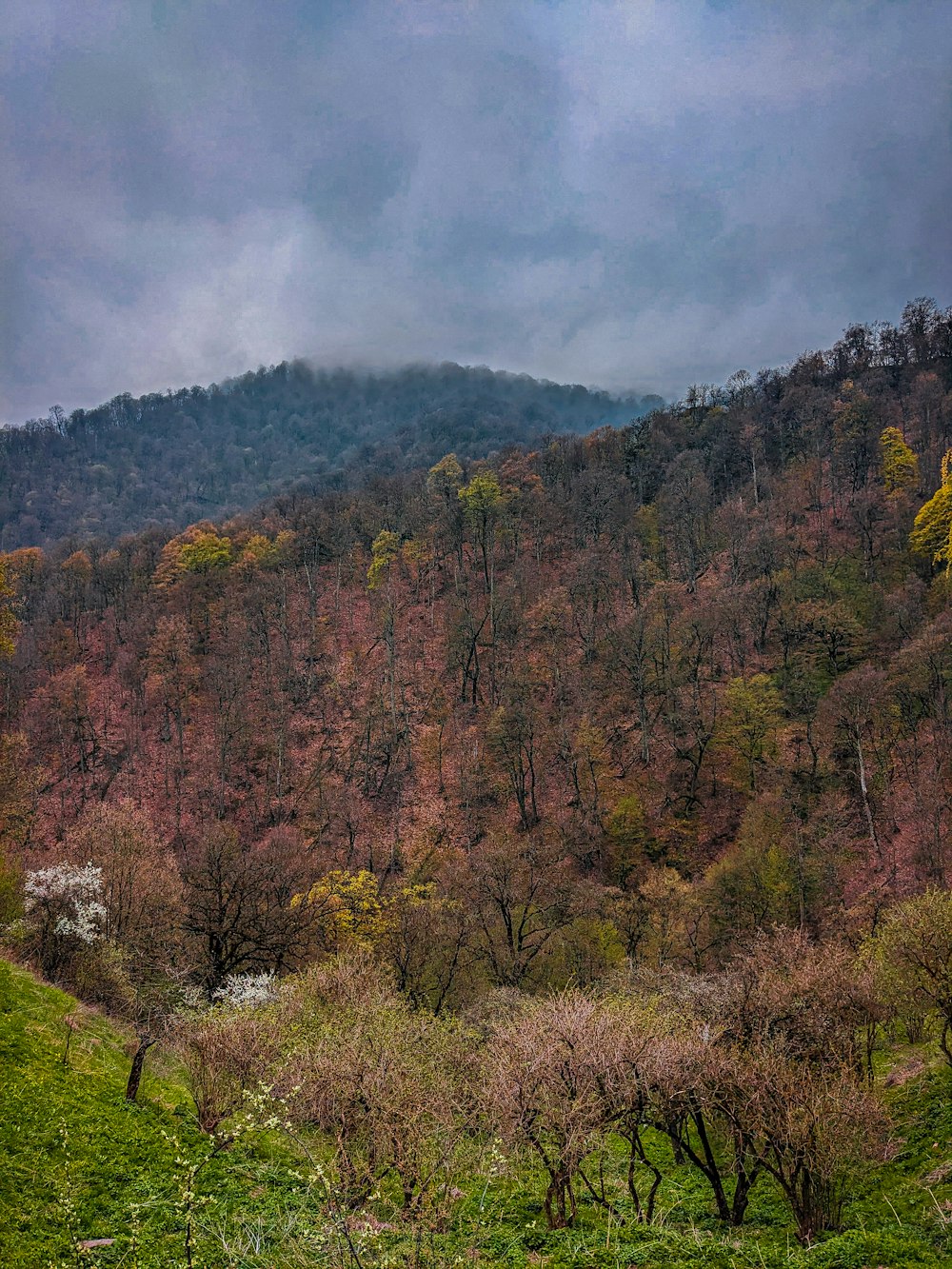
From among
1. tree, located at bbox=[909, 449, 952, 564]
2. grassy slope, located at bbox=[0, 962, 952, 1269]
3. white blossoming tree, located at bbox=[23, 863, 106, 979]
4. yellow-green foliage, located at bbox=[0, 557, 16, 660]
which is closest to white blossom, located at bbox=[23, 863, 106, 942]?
white blossoming tree, located at bbox=[23, 863, 106, 979]

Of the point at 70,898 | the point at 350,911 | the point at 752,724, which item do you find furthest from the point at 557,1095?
the point at 752,724

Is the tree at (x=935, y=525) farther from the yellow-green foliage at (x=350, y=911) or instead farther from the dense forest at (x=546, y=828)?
the yellow-green foliage at (x=350, y=911)

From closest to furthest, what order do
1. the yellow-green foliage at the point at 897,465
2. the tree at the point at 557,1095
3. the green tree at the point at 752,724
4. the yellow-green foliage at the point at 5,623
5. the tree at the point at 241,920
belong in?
1. the tree at the point at 557,1095
2. the yellow-green foliage at the point at 5,623
3. the tree at the point at 241,920
4. the green tree at the point at 752,724
5. the yellow-green foliage at the point at 897,465

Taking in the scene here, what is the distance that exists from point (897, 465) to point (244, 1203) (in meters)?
86.5

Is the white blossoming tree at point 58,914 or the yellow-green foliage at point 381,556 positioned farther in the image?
the yellow-green foliage at point 381,556

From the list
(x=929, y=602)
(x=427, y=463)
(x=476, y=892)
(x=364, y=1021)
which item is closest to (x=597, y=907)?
(x=476, y=892)

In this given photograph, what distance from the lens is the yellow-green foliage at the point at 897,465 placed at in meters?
72.8

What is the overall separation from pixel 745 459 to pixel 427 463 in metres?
84.6

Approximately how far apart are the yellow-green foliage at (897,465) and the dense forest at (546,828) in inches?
16.6

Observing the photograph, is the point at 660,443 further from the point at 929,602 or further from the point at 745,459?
the point at 929,602

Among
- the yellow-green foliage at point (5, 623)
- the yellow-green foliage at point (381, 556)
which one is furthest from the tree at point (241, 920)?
the yellow-green foliage at point (381, 556)

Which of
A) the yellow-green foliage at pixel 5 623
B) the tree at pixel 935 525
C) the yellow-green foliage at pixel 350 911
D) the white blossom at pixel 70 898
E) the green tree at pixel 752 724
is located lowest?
the yellow-green foliage at pixel 350 911

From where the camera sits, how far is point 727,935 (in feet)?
126

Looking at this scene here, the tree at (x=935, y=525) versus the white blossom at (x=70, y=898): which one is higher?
the tree at (x=935, y=525)
